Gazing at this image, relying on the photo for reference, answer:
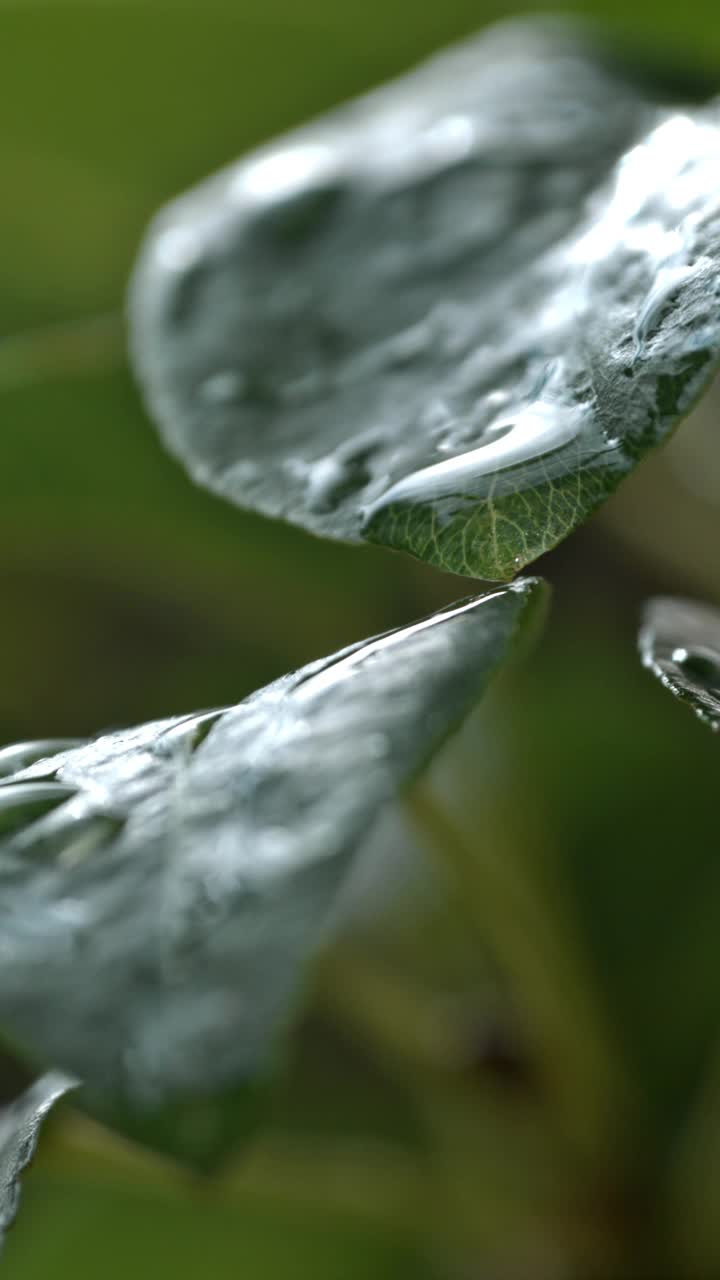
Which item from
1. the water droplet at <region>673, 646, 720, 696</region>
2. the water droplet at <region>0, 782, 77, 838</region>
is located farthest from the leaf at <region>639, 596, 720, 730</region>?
the water droplet at <region>0, 782, 77, 838</region>

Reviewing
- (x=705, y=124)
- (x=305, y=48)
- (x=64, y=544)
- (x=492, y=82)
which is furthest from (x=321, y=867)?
(x=305, y=48)

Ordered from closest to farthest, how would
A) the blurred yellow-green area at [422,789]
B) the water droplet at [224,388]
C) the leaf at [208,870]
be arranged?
the leaf at [208,870] < the water droplet at [224,388] < the blurred yellow-green area at [422,789]

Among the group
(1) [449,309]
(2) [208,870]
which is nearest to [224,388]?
(1) [449,309]

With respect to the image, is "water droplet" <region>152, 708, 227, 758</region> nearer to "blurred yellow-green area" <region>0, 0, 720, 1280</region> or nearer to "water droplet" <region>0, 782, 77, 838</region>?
"water droplet" <region>0, 782, 77, 838</region>

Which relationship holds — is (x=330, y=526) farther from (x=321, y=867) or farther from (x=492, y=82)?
(x=492, y=82)

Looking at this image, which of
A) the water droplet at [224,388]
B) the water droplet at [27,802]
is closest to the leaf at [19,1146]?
the water droplet at [27,802]

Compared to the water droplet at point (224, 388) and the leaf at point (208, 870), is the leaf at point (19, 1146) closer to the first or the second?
the leaf at point (208, 870)
